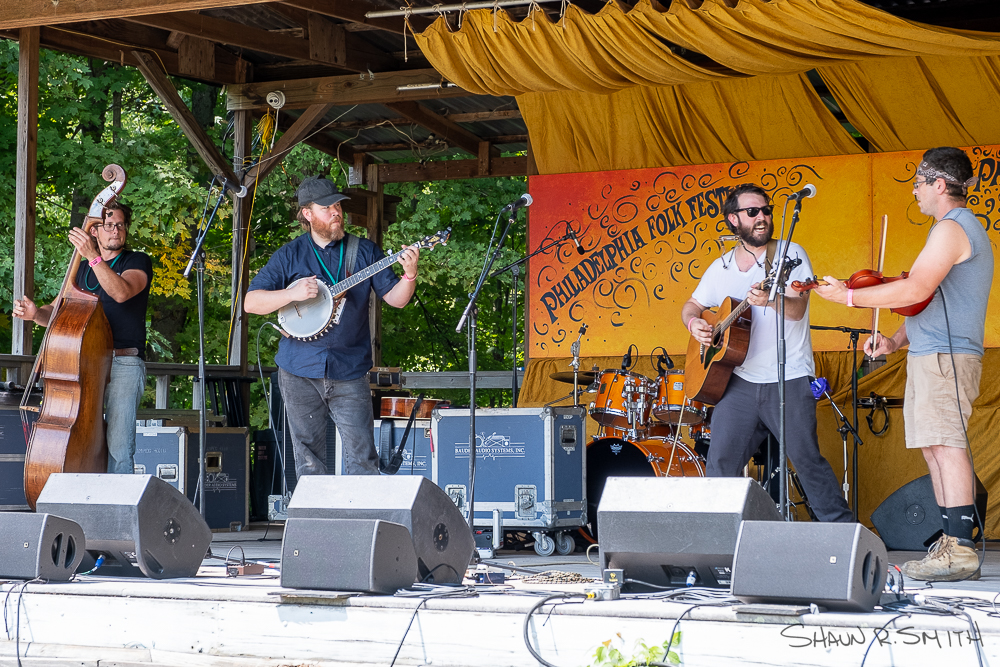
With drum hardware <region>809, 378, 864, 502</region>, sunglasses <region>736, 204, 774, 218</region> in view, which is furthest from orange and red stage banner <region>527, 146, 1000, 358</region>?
sunglasses <region>736, 204, 774, 218</region>

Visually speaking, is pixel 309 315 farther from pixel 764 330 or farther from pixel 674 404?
pixel 674 404

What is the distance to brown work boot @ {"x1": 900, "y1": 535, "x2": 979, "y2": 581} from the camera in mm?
4230

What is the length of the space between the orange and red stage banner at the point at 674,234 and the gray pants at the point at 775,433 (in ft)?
9.04

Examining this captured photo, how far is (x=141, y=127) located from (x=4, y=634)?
1276 cm

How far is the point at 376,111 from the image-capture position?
1035 centimetres

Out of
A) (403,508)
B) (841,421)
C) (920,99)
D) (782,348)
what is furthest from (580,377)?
(403,508)

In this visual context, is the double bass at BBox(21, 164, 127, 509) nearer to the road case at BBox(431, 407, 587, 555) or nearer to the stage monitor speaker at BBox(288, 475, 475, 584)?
the stage monitor speaker at BBox(288, 475, 475, 584)

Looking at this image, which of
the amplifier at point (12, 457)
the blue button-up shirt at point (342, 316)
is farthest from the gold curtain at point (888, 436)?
the amplifier at point (12, 457)

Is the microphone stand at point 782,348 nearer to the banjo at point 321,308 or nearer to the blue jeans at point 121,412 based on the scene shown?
the banjo at point 321,308

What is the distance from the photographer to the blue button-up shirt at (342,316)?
5.12m

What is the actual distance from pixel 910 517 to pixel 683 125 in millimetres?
3069

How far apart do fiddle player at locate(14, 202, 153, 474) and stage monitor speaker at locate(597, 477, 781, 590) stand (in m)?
2.77

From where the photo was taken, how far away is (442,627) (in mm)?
3400

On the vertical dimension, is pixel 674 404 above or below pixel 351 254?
below
